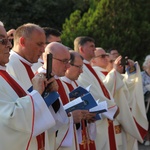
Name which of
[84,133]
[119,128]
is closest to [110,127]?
[119,128]

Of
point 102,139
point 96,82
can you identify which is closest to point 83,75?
point 96,82

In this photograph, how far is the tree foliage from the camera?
17.7 m

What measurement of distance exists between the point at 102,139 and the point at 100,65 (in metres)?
1.91

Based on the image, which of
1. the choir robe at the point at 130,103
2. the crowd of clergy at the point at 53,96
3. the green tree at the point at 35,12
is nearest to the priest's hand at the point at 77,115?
the crowd of clergy at the point at 53,96

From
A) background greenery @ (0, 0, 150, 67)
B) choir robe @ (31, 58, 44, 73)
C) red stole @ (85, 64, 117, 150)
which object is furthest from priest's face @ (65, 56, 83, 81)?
background greenery @ (0, 0, 150, 67)

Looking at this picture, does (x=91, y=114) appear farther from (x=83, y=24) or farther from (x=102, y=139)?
(x=83, y=24)

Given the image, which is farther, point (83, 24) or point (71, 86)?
point (83, 24)

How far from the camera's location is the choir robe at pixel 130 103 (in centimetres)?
954

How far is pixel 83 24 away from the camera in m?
18.1

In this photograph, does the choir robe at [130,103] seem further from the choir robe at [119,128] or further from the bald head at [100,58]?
the bald head at [100,58]

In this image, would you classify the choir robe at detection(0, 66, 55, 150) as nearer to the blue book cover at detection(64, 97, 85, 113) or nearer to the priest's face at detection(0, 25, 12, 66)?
the priest's face at detection(0, 25, 12, 66)

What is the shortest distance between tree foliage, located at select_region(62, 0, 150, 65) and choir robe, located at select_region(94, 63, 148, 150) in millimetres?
6875

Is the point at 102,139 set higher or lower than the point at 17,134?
lower

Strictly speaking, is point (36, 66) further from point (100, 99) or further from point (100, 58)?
point (100, 58)
